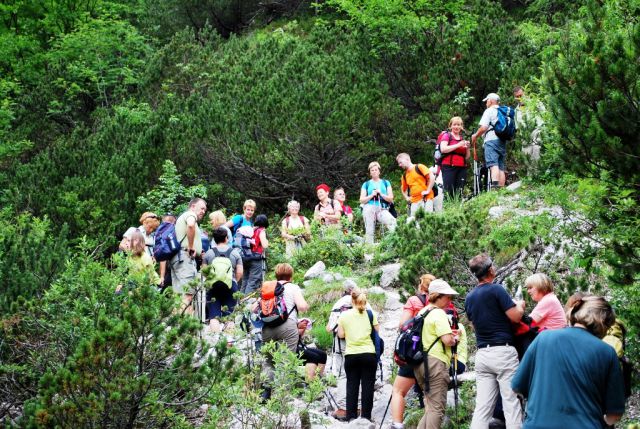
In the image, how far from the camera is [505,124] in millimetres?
12438

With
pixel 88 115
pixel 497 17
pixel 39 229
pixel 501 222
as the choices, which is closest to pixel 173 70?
pixel 88 115

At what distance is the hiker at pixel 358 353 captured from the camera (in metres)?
7.70

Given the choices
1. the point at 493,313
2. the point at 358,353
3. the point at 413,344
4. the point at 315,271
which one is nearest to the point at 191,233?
the point at 358,353

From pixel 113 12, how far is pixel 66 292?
792 inches

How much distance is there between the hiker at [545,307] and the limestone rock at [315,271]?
19.4 ft

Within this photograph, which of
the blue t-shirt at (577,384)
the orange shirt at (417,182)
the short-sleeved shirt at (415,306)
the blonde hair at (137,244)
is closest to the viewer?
the blue t-shirt at (577,384)

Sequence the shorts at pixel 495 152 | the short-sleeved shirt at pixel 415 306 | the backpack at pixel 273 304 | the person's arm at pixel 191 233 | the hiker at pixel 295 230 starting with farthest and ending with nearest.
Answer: the shorts at pixel 495 152 → the hiker at pixel 295 230 → the person's arm at pixel 191 233 → the backpack at pixel 273 304 → the short-sleeved shirt at pixel 415 306

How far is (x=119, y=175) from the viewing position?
660 inches

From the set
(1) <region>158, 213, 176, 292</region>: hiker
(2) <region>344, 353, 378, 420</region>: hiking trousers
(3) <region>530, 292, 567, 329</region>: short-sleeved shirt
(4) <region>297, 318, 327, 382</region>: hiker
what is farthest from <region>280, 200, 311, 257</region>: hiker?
(3) <region>530, 292, 567, 329</region>: short-sleeved shirt

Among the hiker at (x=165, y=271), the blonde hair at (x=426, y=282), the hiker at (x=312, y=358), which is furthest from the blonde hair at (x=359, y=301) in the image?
the hiker at (x=165, y=271)

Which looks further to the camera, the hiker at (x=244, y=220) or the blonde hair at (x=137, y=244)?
the hiker at (x=244, y=220)

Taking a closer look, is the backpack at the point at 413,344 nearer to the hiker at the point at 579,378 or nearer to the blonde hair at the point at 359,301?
the blonde hair at the point at 359,301

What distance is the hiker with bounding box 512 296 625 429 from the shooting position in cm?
420

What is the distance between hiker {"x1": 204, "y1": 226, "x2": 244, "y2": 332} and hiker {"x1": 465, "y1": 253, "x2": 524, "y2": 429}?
381 centimetres
